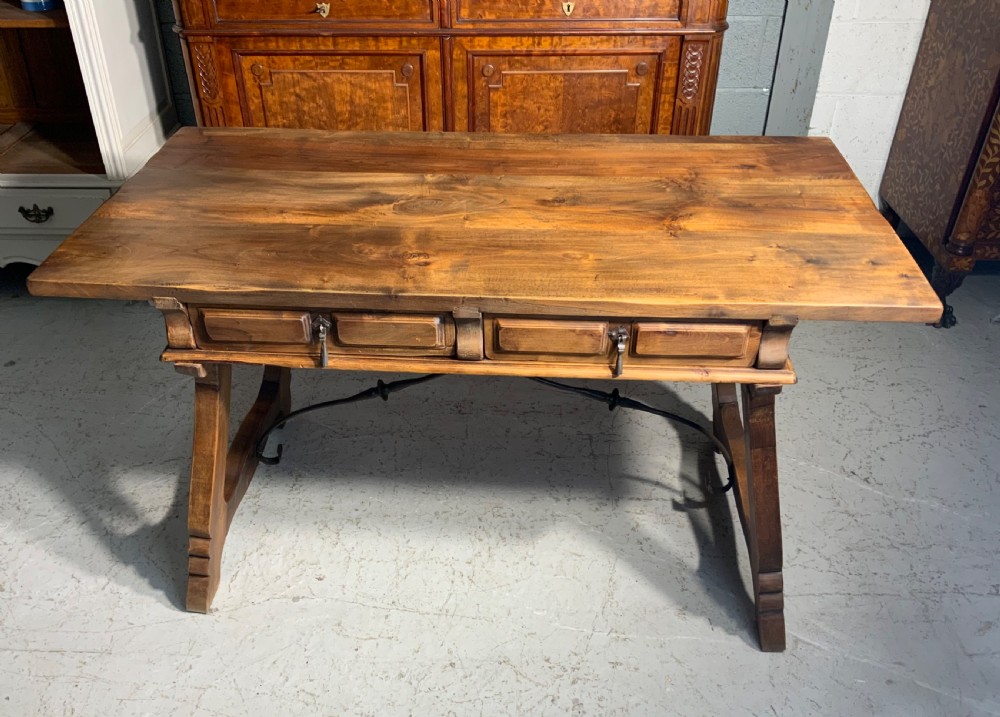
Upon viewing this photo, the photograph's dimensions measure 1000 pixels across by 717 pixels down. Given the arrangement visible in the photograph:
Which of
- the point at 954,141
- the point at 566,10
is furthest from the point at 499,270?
the point at 954,141

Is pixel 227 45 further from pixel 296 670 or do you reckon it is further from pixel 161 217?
pixel 296 670

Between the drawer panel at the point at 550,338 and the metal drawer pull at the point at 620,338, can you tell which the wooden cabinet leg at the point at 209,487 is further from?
the metal drawer pull at the point at 620,338

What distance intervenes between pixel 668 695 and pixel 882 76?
2272 mm

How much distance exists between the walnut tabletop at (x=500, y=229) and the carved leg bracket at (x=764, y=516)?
0.27 meters

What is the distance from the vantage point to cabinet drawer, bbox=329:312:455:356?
154 cm

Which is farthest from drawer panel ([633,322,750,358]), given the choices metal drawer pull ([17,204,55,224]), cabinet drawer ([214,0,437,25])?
metal drawer pull ([17,204,55,224])

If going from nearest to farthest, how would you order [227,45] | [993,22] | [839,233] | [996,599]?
[839,233] → [996,599] → [993,22] → [227,45]

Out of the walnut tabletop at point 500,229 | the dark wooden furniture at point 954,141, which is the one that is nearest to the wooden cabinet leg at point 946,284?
the dark wooden furniture at point 954,141

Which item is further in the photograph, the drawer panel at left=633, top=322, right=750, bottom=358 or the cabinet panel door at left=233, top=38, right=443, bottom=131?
the cabinet panel door at left=233, top=38, right=443, bottom=131

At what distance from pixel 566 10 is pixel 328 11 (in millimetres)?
695

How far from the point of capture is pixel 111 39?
8.71 feet

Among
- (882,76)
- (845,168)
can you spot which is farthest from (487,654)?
(882,76)

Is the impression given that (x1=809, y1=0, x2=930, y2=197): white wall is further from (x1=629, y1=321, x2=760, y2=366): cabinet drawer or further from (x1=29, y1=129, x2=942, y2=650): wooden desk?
(x1=629, y1=321, x2=760, y2=366): cabinet drawer

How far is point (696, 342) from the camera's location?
1.53 meters
